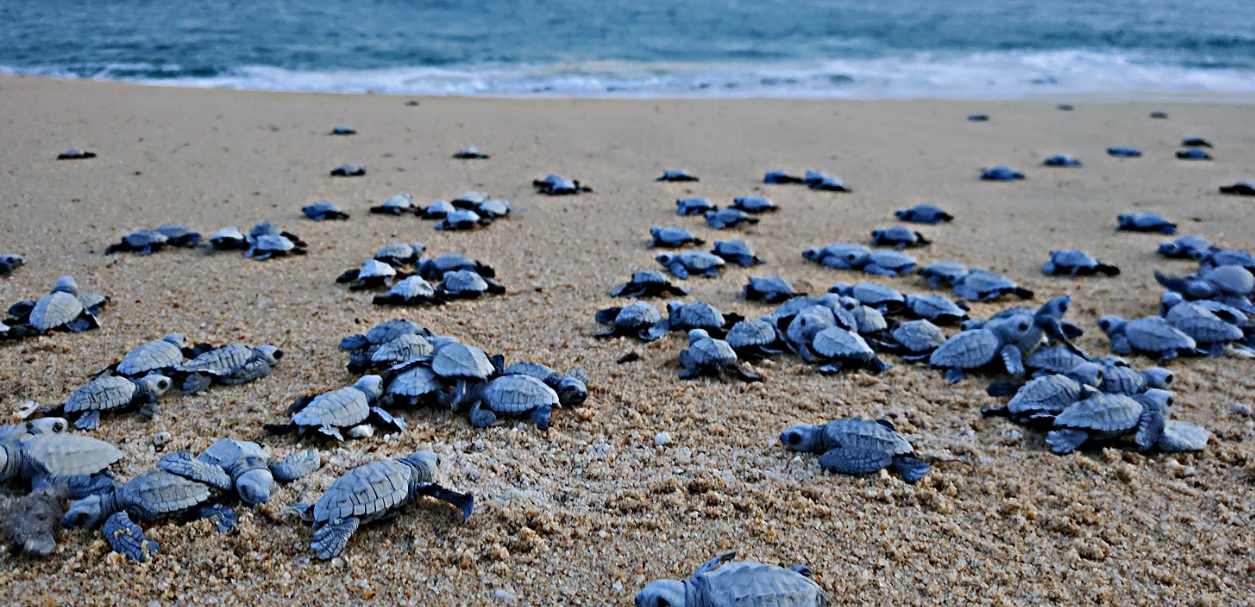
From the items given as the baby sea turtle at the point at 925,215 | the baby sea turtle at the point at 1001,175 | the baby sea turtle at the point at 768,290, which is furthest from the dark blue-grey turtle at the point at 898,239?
the baby sea turtle at the point at 1001,175

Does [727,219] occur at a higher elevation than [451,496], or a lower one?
higher

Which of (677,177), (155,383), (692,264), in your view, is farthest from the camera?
(677,177)

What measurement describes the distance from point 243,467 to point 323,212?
3793 millimetres

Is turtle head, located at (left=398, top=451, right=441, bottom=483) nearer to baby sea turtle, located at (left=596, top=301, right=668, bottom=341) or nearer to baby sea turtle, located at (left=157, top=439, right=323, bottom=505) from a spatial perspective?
baby sea turtle, located at (left=157, top=439, right=323, bottom=505)

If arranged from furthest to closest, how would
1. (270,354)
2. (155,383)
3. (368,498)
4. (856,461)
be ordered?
1. (270,354)
2. (155,383)
3. (856,461)
4. (368,498)

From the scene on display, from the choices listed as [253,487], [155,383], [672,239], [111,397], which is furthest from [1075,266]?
[111,397]

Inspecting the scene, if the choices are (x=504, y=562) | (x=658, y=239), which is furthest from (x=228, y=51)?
(x=504, y=562)

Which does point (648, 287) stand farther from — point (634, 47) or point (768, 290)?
point (634, 47)

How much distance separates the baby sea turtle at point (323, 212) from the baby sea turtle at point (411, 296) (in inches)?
75.2

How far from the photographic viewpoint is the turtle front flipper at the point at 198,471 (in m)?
2.48

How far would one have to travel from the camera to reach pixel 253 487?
2.50m

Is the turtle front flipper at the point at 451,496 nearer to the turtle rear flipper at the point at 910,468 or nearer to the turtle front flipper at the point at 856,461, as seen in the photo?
the turtle front flipper at the point at 856,461

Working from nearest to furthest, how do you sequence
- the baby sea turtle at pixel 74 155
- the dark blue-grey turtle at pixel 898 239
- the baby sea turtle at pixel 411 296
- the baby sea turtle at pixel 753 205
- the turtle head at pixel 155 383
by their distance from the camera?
1. the turtle head at pixel 155 383
2. the baby sea turtle at pixel 411 296
3. the dark blue-grey turtle at pixel 898 239
4. the baby sea turtle at pixel 753 205
5. the baby sea turtle at pixel 74 155

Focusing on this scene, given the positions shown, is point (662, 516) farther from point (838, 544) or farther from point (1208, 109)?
point (1208, 109)
